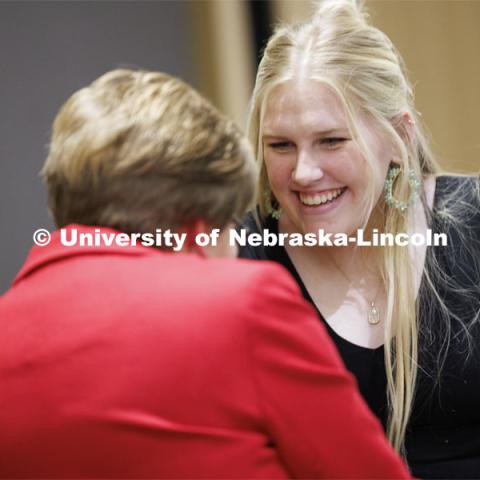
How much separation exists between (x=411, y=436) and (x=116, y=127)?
88 cm

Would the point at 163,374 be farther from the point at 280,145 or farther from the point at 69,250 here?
the point at 280,145

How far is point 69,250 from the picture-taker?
0.99 metres

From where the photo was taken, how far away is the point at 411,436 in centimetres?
153

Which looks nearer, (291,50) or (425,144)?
(291,50)

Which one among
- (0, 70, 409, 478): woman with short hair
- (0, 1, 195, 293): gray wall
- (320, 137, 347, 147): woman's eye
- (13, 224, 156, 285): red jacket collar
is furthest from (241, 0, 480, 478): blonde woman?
(0, 1, 195, 293): gray wall

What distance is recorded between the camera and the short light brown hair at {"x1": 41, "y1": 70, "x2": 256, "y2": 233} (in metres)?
0.97

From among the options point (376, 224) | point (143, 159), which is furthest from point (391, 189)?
point (143, 159)

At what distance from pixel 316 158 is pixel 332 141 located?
0.15 feet

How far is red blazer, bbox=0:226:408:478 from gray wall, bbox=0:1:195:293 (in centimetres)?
222

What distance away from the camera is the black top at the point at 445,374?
1.50 meters

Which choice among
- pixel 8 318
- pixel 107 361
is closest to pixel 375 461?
pixel 107 361

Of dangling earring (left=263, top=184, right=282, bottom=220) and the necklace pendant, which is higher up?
dangling earring (left=263, top=184, right=282, bottom=220)

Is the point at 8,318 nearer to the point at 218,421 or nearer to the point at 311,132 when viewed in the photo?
the point at 218,421

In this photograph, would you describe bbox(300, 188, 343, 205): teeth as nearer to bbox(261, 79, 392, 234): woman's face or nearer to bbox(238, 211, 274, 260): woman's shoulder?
bbox(261, 79, 392, 234): woman's face
